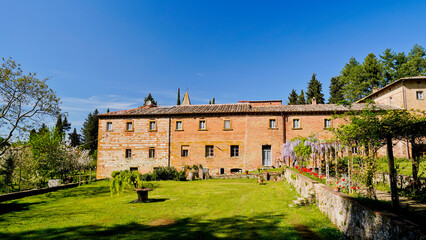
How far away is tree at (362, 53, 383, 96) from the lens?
3538 centimetres

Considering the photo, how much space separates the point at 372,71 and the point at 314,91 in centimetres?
1064

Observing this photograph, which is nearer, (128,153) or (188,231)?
(188,231)

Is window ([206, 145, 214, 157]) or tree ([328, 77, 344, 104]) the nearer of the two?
window ([206, 145, 214, 157])

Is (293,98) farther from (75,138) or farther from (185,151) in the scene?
(75,138)

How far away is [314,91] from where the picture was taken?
4491cm

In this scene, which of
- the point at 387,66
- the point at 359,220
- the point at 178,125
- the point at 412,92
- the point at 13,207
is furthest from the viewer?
the point at 387,66

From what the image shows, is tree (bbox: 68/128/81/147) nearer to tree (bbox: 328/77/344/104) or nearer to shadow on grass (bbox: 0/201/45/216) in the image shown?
shadow on grass (bbox: 0/201/45/216)

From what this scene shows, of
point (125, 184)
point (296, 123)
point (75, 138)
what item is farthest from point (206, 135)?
point (75, 138)

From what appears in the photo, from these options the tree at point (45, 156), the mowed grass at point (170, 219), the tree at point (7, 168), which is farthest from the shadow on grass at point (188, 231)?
the tree at point (7, 168)

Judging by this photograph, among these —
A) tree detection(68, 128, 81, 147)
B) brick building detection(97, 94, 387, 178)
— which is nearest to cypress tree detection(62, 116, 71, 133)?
tree detection(68, 128, 81, 147)

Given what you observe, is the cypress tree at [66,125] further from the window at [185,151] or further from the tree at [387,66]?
the tree at [387,66]

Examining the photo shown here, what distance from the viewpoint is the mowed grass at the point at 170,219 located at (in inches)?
231

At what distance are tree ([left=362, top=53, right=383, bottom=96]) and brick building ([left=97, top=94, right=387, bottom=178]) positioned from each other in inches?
706

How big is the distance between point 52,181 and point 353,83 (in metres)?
42.4
